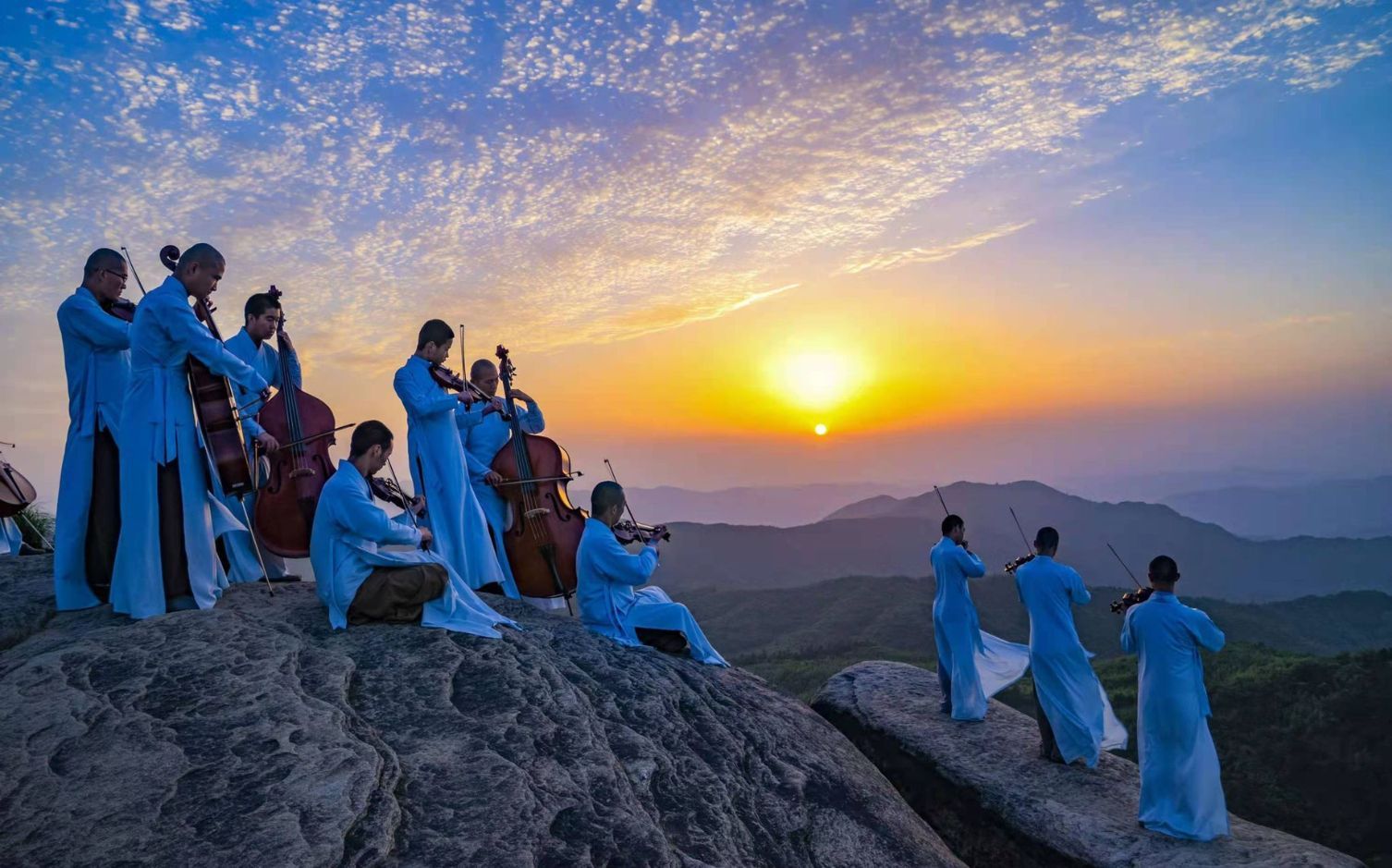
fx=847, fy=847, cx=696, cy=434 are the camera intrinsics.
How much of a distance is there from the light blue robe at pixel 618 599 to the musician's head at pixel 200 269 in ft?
12.3

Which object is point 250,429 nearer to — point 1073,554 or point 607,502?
point 607,502

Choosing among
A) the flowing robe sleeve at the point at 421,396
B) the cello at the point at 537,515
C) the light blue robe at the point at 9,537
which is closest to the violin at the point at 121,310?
the flowing robe sleeve at the point at 421,396

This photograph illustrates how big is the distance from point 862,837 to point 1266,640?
1297 inches

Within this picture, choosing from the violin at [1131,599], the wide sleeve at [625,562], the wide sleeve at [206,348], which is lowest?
the violin at [1131,599]

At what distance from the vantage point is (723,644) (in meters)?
36.2

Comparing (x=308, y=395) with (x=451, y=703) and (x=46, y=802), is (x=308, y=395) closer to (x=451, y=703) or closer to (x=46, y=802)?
(x=451, y=703)

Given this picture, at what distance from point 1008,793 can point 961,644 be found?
2039 millimetres

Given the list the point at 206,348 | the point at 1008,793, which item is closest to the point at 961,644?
the point at 1008,793

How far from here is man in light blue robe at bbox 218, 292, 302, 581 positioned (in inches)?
297

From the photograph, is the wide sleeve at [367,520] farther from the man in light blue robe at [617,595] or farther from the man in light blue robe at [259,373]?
the man in light blue robe at [617,595]

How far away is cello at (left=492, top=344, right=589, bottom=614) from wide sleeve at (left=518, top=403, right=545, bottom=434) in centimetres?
45

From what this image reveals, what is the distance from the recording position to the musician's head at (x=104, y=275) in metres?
7.16

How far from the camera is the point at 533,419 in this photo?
31.5ft

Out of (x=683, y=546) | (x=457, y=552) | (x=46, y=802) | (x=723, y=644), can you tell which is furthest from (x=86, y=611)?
(x=683, y=546)
